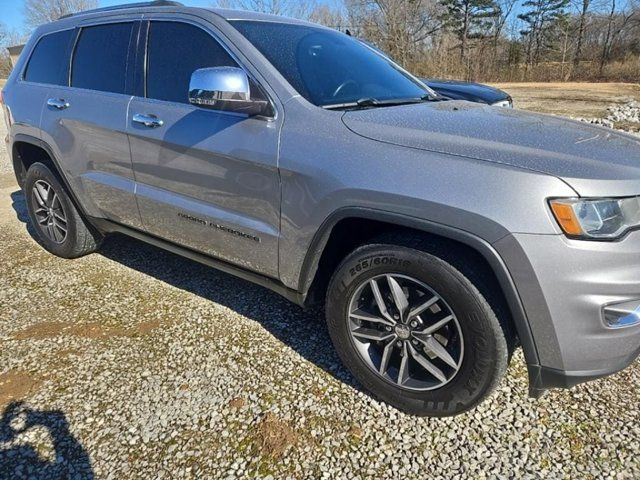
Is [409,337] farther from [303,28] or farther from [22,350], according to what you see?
[22,350]

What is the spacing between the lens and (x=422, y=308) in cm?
200

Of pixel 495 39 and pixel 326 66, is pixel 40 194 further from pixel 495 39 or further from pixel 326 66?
pixel 495 39

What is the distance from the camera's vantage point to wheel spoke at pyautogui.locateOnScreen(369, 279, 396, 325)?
210cm

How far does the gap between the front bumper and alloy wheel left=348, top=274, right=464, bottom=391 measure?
1.12 ft

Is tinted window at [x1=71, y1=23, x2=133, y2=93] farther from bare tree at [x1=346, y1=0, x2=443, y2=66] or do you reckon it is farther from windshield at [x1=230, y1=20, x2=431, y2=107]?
bare tree at [x1=346, y1=0, x2=443, y2=66]

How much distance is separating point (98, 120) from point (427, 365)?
105 inches

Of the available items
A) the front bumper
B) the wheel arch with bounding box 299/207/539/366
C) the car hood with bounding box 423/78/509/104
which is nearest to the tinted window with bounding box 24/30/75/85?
the wheel arch with bounding box 299/207/539/366

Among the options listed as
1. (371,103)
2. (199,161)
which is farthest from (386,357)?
(199,161)

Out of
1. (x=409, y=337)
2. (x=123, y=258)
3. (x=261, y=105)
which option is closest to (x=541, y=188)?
(x=409, y=337)

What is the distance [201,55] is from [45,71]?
6.36ft

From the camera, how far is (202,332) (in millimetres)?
2871

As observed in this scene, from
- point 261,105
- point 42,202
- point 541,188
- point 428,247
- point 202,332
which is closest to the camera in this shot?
point 541,188

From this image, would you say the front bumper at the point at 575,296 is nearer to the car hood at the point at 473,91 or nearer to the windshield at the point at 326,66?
the windshield at the point at 326,66

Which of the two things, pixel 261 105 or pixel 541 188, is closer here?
pixel 541 188
